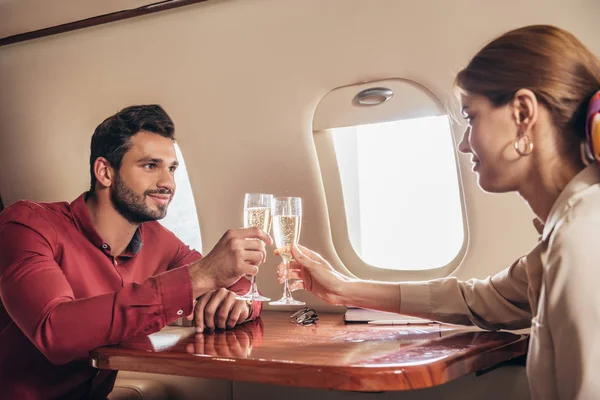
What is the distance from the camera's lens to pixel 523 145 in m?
1.71

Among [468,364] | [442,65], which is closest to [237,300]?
[468,364]

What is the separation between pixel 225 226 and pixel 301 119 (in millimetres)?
771

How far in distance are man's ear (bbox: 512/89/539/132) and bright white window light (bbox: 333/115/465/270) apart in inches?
53.6

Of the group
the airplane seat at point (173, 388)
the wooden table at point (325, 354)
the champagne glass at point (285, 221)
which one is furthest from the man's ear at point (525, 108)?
the airplane seat at point (173, 388)

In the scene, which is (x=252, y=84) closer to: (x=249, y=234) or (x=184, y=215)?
(x=184, y=215)

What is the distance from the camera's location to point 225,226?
345cm

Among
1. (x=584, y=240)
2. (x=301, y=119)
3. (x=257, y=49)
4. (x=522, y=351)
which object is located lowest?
(x=522, y=351)

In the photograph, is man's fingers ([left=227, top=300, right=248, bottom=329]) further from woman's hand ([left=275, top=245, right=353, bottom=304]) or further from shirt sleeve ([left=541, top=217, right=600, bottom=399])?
shirt sleeve ([left=541, top=217, right=600, bottom=399])

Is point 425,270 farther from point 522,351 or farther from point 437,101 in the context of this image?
point 522,351

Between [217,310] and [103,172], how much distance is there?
95 cm

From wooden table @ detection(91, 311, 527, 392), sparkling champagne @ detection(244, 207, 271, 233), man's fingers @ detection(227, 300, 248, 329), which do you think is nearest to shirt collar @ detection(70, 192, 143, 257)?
wooden table @ detection(91, 311, 527, 392)

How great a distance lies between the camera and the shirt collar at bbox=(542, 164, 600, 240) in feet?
5.09

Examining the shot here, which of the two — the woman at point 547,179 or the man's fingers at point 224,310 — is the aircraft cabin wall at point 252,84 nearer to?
the woman at point 547,179

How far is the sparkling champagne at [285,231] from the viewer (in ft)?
6.98
